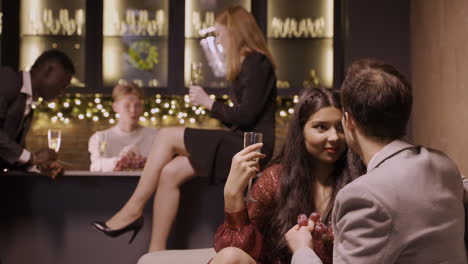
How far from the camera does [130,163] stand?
166 inches

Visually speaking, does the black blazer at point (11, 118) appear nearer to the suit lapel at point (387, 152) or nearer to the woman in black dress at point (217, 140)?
the woman in black dress at point (217, 140)

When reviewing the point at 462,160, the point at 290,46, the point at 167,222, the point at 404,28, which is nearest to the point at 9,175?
the point at 167,222

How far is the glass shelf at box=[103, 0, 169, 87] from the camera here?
5883 millimetres

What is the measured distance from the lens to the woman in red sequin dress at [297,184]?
7.55 feet

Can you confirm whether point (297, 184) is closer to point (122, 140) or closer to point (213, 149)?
point (213, 149)

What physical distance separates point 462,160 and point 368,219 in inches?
81.9

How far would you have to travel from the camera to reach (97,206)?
3.73 metres

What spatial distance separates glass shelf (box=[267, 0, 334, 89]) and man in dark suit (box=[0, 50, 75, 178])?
102 inches

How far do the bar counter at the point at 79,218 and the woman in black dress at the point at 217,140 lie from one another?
179 mm

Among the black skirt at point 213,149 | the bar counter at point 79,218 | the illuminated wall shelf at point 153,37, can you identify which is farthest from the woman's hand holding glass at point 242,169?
the illuminated wall shelf at point 153,37

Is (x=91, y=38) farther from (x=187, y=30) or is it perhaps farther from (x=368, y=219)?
(x=368, y=219)

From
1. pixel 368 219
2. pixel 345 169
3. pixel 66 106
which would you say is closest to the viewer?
pixel 368 219

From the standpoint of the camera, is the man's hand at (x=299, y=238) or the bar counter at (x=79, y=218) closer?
the man's hand at (x=299, y=238)

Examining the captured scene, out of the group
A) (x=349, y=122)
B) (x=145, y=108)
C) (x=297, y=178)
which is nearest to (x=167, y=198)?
(x=297, y=178)
